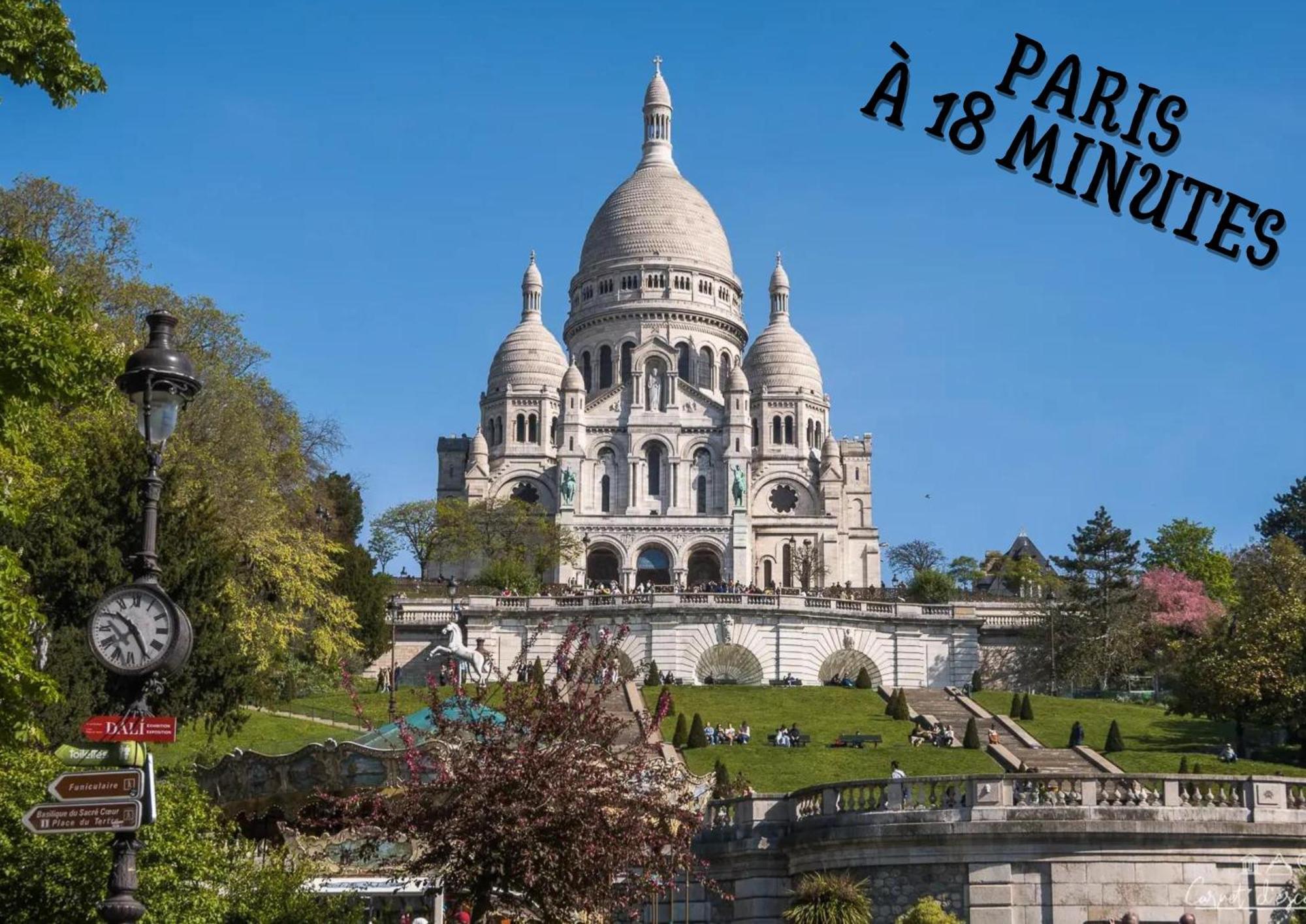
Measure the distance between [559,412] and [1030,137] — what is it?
103m

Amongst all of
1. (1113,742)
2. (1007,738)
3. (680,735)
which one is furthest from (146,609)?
(1007,738)

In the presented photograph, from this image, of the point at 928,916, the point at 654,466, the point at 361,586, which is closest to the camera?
the point at 928,916

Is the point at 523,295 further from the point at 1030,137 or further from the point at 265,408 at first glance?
the point at 1030,137

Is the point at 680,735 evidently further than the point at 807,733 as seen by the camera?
No

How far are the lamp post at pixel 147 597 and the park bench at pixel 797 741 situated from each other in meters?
38.5

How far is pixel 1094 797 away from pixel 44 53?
15998 mm

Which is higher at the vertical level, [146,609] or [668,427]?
[668,427]

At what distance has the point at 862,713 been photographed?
206ft

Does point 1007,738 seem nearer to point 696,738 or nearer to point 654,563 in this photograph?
point 696,738

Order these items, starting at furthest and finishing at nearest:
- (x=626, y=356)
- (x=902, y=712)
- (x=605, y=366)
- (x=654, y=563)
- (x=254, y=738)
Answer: (x=605, y=366) → (x=626, y=356) → (x=654, y=563) → (x=902, y=712) → (x=254, y=738)

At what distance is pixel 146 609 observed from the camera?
15266 millimetres

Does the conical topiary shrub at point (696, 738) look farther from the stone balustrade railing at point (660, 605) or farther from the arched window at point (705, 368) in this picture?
the arched window at point (705, 368)

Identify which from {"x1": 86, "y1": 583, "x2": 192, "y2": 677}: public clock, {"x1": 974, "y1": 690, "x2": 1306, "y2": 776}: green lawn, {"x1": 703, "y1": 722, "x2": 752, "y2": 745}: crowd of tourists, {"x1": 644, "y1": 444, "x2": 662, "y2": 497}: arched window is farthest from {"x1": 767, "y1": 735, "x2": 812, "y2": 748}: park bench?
{"x1": 644, "y1": 444, "x2": 662, "y2": 497}: arched window

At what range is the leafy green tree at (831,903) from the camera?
2517 cm
